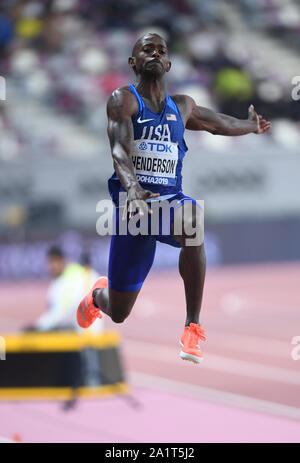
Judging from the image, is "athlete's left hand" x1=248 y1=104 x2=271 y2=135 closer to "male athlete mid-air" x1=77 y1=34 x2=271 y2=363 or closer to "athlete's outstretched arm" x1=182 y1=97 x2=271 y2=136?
"athlete's outstretched arm" x1=182 y1=97 x2=271 y2=136

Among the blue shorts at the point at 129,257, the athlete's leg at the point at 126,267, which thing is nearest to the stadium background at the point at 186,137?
the athlete's leg at the point at 126,267

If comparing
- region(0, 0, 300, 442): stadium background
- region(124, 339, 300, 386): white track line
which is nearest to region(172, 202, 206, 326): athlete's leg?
region(124, 339, 300, 386): white track line

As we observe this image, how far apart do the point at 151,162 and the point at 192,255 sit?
58cm

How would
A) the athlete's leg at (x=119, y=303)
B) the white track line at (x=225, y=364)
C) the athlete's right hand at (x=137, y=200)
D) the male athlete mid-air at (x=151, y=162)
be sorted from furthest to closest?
the white track line at (x=225, y=364) < the athlete's leg at (x=119, y=303) < the male athlete mid-air at (x=151, y=162) < the athlete's right hand at (x=137, y=200)

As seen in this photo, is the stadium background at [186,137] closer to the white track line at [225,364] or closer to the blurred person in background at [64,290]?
the white track line at [225,364]

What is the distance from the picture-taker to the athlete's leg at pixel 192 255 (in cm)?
471

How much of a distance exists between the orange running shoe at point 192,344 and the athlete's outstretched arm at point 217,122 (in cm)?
121

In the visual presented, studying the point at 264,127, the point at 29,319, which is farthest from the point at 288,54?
the point at 264,127

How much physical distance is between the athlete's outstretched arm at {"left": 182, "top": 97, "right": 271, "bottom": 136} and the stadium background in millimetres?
11373

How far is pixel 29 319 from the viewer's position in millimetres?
16141

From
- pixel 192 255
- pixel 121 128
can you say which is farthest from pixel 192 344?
pixel 121 128

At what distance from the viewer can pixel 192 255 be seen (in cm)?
486

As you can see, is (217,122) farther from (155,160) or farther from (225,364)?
(225,364)

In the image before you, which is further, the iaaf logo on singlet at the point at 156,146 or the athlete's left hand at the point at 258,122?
Answer: the athlete's left hand at the point at 258,122
